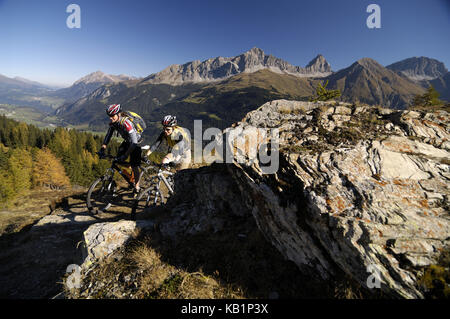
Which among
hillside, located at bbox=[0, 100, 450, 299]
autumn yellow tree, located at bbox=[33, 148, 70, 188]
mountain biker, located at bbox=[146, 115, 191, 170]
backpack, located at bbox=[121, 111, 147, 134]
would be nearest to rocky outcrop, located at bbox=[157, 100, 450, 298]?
hillside, located at bbox=[0, 100, 450, 299]

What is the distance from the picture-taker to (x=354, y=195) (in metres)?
4.89

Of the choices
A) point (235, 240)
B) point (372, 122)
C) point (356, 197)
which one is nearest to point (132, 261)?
point (235, 240)

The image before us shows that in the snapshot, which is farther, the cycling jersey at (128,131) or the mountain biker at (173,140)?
the mountain biker at (173,140)

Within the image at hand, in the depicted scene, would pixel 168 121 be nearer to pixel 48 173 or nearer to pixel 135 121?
pixel 135 121

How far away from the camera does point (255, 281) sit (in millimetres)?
5805

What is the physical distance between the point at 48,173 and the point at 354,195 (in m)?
69.4

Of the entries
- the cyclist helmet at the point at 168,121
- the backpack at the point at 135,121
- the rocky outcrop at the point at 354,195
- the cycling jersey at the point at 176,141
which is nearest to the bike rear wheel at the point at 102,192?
the backpack at the point at 135,121

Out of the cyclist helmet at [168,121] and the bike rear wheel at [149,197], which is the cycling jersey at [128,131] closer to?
the cyclist helmet at [168,121]

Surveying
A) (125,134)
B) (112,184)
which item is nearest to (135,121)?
(125,134)

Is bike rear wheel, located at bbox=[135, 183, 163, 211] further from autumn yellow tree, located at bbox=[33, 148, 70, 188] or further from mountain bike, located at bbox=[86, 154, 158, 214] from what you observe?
autumn yellow tree, located at bbox=[33, 148, 70, 188]

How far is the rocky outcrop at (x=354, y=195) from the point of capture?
403 centimetres

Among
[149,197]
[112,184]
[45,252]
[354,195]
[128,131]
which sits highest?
[128,131]

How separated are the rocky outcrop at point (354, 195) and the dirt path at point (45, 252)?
5.89 m
